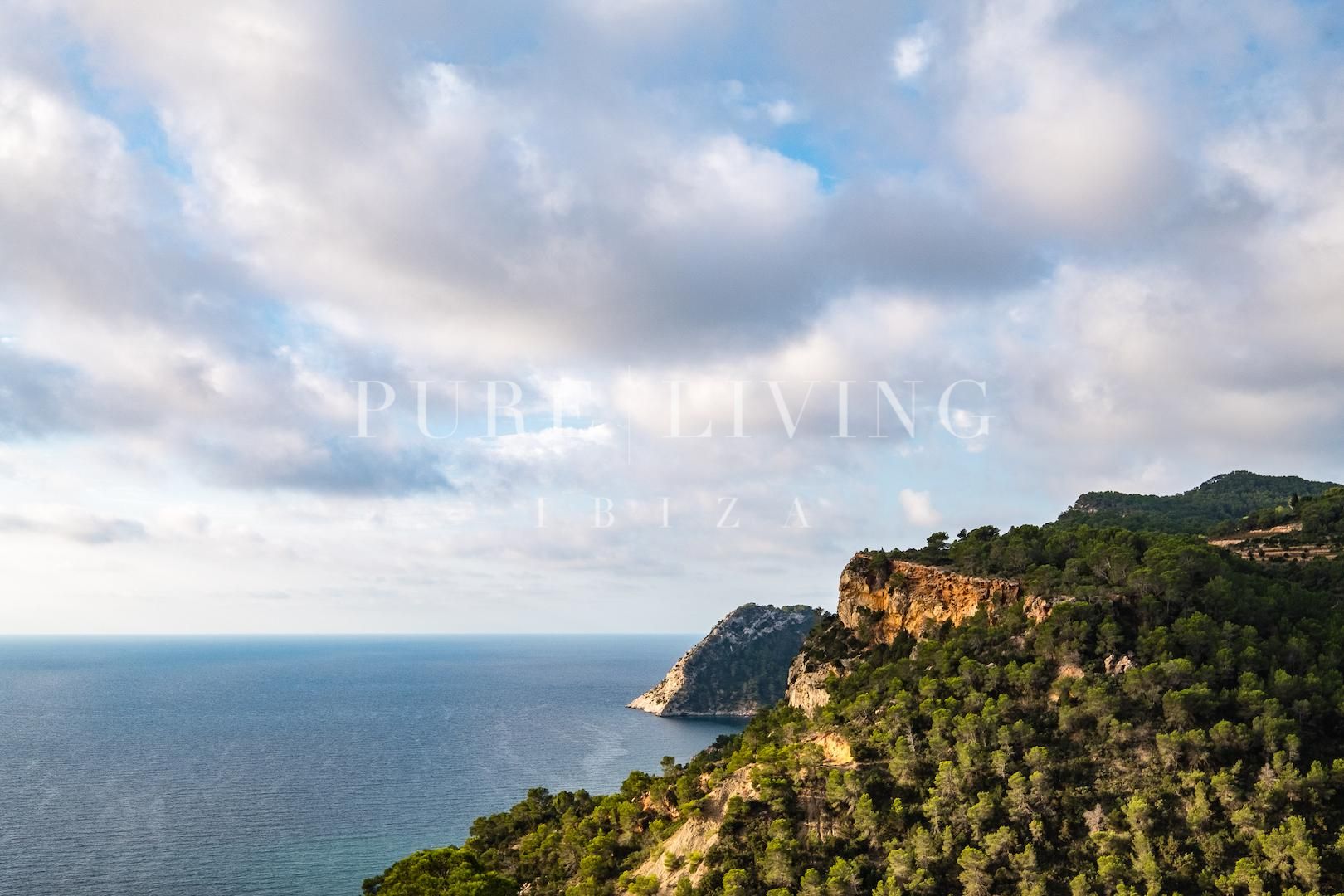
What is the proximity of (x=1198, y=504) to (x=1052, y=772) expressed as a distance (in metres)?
118

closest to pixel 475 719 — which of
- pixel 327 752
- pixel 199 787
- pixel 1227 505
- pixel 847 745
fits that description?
pixel 327 752

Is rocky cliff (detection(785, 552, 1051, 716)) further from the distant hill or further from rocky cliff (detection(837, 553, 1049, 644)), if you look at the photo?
the distant hill

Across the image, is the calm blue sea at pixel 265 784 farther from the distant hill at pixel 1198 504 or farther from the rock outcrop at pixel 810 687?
the distant hill at pixel 1198 504

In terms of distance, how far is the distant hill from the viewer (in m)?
124

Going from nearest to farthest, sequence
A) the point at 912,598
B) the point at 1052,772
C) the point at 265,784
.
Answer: the point at 1052,772, the point at 912,598, the point at 265,784

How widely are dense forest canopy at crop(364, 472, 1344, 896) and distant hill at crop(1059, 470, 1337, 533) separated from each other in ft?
180

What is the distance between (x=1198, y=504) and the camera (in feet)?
476

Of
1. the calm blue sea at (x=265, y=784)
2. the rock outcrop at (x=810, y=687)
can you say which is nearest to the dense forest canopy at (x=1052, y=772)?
the rock outcrop at (x=810, y=687)

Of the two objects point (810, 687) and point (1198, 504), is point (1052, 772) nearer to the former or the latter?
point (810, 687)

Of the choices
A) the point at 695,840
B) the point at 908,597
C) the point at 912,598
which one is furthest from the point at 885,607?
the point at 695,840

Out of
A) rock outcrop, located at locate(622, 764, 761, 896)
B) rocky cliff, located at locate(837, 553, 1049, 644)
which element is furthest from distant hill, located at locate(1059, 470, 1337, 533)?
rock outcrop, located at locate(622, 764, 761, 896)

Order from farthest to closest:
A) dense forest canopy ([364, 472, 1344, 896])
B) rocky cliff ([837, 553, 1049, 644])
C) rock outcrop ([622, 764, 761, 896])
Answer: rocky cliff ([837, 553, 1049, 644]) → rock outcrop ([622, 764, 761, 896]) → dense forest canopy ([364, 472, 1344, 896])

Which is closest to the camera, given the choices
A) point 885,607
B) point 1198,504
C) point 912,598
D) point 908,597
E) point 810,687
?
point 912,598

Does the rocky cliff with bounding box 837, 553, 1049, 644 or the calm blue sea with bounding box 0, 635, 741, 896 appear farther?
the calm blue sea with bounding box 0, 635, 741, 896
